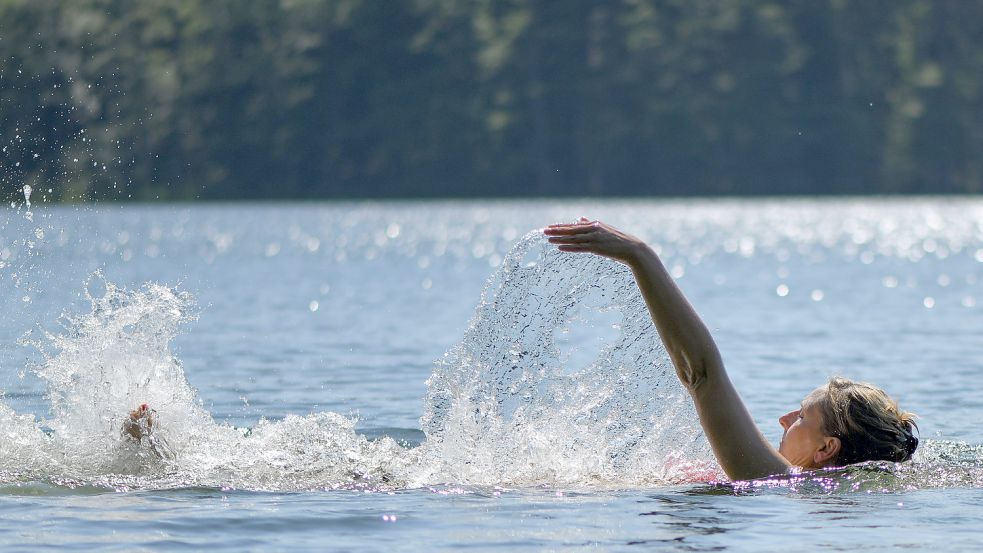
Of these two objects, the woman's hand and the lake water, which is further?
the lake water

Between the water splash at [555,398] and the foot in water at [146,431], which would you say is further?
the water splash at [555,398]

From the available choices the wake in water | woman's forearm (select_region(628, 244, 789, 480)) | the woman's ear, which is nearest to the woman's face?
the woman's ear

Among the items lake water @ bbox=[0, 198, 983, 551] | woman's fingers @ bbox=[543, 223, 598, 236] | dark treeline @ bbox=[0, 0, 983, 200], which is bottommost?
lake water @ bbox=[0, 198, 983, 551]

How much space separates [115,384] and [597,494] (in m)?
3.44

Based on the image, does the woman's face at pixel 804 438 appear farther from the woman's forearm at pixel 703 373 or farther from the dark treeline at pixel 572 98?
the dark treeline at pixel 572 98

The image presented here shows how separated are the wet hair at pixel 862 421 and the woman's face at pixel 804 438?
2.1 inches

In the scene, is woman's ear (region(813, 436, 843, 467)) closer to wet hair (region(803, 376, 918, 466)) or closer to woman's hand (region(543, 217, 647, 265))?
wet hair (region(803, 376, 918, 466))

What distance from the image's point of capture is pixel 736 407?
7.51 meters

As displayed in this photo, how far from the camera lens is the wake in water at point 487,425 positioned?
30.6 ft

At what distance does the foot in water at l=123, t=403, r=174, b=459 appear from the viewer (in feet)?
29.6

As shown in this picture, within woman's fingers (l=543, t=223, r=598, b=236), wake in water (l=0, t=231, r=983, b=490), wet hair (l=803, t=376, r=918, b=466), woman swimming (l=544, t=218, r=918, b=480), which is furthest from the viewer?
wake in water (l=0, t=231, r=983, b=490)

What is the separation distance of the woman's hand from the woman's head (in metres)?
1.65

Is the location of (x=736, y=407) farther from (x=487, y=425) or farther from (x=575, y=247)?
(x=487, y=425)

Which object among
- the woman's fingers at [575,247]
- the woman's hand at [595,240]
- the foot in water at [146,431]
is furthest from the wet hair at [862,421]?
the foot in water at [146,431]
